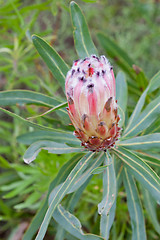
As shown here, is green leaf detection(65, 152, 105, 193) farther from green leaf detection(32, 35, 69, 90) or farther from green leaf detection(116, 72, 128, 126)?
green leaf detection(32, 35, 69, 90)

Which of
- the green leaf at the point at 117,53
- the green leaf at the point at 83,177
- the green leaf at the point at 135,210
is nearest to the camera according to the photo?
the green leaf at the point at 83,177

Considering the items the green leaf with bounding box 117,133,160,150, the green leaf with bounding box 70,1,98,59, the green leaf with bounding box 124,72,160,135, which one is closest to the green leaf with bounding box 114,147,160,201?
the green leaf with bounding box 117,133,160,150

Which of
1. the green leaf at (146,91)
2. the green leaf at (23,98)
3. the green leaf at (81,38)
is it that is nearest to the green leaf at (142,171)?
the green leaf at (146,91)

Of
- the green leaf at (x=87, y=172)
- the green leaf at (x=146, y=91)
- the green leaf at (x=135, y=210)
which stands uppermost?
the green leaf at (x=146, y=91)

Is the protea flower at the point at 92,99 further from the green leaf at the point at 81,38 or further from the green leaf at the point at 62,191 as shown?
the green leaf at the point at 81,38

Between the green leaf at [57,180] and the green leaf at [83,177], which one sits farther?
the green leaf at [57,180]

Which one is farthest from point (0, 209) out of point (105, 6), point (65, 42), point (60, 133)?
point (105, 6)
